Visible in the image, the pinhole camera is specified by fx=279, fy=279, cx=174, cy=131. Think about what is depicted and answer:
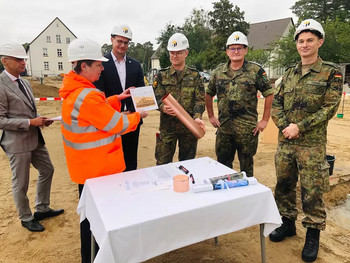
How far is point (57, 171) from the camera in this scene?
5.69 m

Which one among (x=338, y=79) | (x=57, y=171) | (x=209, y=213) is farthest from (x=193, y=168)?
(x=57, y=171)

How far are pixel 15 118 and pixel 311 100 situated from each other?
10.5ft

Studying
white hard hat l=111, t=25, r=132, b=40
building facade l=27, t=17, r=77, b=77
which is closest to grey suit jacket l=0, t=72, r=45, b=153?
white hard hat l=111, t=25, r=132, b=40

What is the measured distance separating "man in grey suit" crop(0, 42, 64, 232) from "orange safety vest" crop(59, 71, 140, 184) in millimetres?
1210

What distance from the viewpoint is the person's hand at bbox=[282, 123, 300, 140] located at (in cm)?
275

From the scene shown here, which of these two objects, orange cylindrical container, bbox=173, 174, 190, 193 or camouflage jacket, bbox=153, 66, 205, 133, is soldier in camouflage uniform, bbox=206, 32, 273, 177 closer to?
camouflage jacket, bbox=153, 66, 205, 133

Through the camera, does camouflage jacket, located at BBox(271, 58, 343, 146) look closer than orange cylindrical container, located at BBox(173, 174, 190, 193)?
No

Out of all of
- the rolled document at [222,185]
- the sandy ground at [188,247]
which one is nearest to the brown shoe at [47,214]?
the sandy ground at [188,247]

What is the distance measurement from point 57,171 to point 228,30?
34641mm

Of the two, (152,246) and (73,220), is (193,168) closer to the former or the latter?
(152,246)

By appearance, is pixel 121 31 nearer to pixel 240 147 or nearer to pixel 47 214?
pixel 240 147

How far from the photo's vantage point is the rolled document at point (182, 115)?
3023 millimetres

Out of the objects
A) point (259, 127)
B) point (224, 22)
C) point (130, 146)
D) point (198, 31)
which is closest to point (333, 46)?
point (224, 22)

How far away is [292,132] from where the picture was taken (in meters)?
2.76
